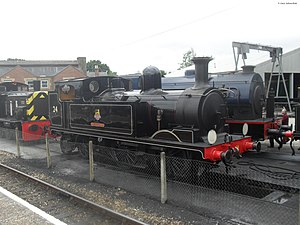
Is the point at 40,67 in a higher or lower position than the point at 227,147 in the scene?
higher

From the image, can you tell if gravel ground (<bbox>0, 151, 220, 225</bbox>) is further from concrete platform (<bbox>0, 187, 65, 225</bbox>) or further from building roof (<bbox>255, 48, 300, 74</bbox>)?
building roof (<bbox>255, 48, 300, 74</bbox>)

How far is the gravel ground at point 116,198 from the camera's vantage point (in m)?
5.30

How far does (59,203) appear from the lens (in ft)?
20.9

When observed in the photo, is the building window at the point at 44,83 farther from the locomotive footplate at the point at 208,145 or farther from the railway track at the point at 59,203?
the locomotive footplate at the point at 208,145

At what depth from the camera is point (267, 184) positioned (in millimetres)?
6789

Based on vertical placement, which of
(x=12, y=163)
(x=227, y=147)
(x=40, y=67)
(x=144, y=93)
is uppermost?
(x=40, y=67)

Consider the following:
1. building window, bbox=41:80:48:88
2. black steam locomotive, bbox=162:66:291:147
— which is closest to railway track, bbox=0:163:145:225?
black steam locomotive, bbox=162:66:291:147

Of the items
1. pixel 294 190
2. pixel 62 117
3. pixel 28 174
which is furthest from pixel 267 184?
pixel 62 117

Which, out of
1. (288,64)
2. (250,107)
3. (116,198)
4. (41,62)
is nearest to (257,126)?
(250,107)

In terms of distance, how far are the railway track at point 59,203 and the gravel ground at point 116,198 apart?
9.9 inches

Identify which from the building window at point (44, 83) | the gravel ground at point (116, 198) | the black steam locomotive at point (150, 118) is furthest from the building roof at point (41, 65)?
the gravel ground at point (116, 198)

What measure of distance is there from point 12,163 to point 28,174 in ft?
6.08

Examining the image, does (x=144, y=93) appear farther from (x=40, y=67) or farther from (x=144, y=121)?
(x=40, y=67)

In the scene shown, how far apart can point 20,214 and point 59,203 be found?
801 mm
